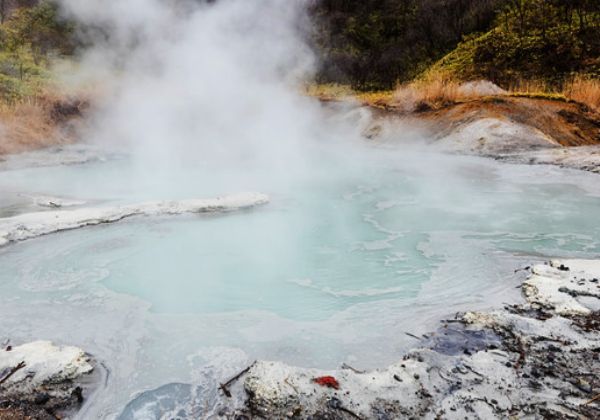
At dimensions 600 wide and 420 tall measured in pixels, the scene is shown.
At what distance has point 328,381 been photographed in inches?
83.0

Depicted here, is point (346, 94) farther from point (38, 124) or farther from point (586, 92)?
point (38, 124)

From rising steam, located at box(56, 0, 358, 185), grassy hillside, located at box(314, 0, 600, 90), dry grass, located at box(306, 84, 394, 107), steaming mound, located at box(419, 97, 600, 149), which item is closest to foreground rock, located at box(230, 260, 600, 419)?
rising steam, located at box(56, 0, 358, 185)

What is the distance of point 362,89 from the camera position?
16438 millimetres

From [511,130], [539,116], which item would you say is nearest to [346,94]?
[539,116]

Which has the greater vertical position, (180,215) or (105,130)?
(105,130)

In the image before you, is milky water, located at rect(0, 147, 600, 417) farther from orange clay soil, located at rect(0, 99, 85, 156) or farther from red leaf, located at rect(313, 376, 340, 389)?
orange clay soil, located at rect(0, 99, 85, 156)

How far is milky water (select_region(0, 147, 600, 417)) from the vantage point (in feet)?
8.38

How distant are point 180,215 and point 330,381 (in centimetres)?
Result: 335

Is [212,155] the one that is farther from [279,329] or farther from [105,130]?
[279,329]

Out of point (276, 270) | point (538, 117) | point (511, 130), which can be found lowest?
point (276, 270)

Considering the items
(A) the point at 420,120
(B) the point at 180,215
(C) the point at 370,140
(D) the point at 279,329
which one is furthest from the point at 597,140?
(D) the point at 279,329

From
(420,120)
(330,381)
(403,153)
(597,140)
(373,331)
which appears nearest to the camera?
(330,381)

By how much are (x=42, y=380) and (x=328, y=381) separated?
1.30 metres

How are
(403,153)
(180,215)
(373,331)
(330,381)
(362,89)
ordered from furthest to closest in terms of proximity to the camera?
(362,89), (403,153), (180,215), (373,331), (330,381)
